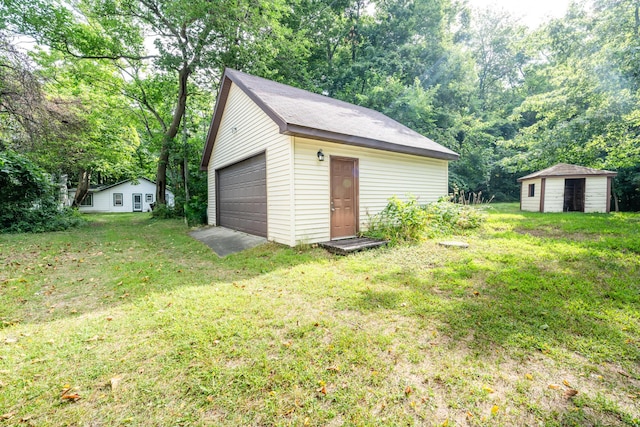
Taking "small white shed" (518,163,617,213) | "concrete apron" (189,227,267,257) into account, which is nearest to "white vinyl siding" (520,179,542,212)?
"small white shed" (518,163,617,213)

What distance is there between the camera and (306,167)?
6.13m

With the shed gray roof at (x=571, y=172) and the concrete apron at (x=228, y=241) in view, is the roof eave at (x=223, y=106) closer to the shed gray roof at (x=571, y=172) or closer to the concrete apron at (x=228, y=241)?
the concrete apron at (x=228, y=241)

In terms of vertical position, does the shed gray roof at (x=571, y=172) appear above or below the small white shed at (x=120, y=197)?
above

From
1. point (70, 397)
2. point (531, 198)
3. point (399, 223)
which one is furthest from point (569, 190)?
point (70, 397)

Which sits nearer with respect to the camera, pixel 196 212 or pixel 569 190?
pixel 196 212

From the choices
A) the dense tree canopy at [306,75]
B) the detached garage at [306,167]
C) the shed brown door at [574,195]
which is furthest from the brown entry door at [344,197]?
the shed brown door at [574,195]

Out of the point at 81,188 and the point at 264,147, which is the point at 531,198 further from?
the point at 81,188

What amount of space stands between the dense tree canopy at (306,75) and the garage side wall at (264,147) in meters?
4.33

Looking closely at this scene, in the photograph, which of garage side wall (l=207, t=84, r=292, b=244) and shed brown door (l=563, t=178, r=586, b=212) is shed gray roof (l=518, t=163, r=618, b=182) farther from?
garage side wall (l=207, t=84, r=292, b=244)

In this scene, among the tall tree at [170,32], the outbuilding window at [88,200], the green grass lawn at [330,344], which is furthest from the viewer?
the outbuilding window at [88,200]

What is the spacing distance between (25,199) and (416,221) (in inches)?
524

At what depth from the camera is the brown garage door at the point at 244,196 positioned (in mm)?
7328

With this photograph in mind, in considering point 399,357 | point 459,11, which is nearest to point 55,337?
point 399,357

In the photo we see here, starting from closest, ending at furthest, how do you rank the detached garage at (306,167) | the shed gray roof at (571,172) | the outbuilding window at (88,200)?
1. the detached garage at (306,167)
2. the shed gray roof at (571,172)
3. the outbuilding window at (88,200)
